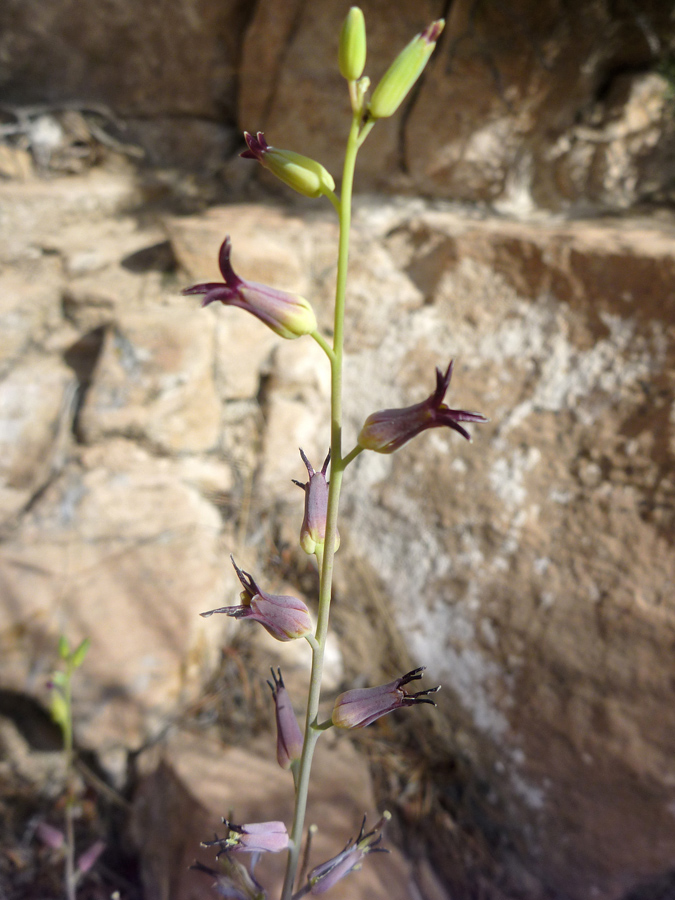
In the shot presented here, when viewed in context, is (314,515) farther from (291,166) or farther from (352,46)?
(352,46)

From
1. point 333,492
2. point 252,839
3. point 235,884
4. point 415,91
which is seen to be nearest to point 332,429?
point 333,492

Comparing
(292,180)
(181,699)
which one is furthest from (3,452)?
(292,180)

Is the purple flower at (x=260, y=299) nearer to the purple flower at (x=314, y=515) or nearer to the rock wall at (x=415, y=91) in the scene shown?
the purple flower at (x=314, y=515)

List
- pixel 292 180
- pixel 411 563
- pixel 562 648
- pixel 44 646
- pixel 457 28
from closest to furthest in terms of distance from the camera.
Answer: pixel 292 180 → pixel 562 648 → pixel 44 646 → pixel 411 563 → pixel 457 28

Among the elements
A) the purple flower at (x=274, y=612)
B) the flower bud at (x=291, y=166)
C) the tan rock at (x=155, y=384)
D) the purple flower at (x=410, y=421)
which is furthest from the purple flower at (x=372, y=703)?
the tan rock at (x=155, y=384)

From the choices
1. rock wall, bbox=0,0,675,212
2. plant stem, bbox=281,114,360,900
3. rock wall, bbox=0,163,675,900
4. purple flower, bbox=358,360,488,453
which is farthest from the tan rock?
purple flower, bbox=358,360,488,453

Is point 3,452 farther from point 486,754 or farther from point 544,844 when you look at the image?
point 544,844

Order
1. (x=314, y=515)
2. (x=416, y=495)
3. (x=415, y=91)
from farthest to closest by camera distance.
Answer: (x=415, y=91) < (x=416, y=495) < (x=314, y=515)
